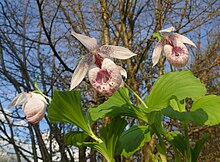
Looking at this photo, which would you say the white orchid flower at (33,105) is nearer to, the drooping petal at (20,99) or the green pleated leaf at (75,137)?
the drooping petal at (20,99)

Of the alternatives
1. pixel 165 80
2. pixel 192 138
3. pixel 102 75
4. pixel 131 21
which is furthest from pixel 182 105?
pixel 192 138

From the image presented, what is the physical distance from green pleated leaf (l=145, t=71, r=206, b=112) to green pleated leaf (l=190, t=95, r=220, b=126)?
1.8 inches

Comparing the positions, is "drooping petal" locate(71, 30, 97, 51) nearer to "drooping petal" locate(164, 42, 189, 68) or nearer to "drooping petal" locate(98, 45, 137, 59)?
"drooping petal" locate(98, 45, 137, 59)

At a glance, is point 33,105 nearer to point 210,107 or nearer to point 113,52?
point 113,52

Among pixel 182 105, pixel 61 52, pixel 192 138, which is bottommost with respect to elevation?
pixel 192 138

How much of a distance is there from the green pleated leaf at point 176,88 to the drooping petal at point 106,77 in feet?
0.32

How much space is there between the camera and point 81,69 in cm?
55

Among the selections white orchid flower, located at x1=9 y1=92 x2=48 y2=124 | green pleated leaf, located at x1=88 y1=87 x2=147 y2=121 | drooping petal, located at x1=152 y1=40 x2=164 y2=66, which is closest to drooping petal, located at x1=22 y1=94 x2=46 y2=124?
white orchid flower, located at x1=9 y1=92 x2=48 y2=124

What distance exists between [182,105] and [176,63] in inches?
4.5

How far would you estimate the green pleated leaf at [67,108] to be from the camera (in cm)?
55

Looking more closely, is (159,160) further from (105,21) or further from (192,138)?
(192,138)

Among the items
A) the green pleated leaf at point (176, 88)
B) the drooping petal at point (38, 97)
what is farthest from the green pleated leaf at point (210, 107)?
the drooping petal at point (38, 97)

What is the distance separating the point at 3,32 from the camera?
2533 millimetres

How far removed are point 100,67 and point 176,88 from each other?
146 mm
